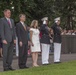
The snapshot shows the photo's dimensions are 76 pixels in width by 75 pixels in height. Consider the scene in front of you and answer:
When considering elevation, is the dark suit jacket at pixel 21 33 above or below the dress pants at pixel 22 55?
above

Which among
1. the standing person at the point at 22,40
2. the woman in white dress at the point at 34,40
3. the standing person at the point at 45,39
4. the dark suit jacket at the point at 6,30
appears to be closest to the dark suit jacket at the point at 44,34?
the standing person at the point at 45,39

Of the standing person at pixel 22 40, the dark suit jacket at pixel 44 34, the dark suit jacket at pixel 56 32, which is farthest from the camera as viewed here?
the dark suit jacket at pixel 56 32

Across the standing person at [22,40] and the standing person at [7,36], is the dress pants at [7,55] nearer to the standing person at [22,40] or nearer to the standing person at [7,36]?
the standing person at [7,36]

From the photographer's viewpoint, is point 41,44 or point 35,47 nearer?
point 35,47

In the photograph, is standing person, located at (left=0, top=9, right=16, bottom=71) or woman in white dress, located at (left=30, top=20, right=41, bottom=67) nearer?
standing person, located at (left=0, top=9, right=16, bottom=71)

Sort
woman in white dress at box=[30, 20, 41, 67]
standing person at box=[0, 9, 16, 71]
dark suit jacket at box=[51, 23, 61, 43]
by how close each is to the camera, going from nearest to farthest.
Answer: standing person at box=[0, 9, 16, 71] → woman in white dress at box=[30, 20, 41, 67] → dark suit jacket at box=[51, 23, 61, 43]

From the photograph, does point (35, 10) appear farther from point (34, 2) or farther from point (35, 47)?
point (35, 47)

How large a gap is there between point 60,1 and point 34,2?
996cm

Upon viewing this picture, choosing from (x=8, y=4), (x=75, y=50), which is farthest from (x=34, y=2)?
(x=75, y=50)

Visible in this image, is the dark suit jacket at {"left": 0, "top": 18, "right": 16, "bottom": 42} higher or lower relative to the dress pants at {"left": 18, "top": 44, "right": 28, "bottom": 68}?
higher

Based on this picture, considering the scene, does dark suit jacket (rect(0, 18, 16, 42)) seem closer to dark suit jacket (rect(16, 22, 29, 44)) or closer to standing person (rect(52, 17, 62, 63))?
dark suit jacket (rect(16, 22, 29, 44))

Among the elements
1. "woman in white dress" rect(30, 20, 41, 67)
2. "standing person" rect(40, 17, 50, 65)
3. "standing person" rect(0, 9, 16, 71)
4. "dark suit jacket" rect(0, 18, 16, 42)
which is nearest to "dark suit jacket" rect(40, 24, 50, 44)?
"standing person" rect(40, 17, 50, 65)

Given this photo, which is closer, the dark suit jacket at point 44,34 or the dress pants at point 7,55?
the dress pants at point 7,55

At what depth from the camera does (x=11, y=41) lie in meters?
13.1
